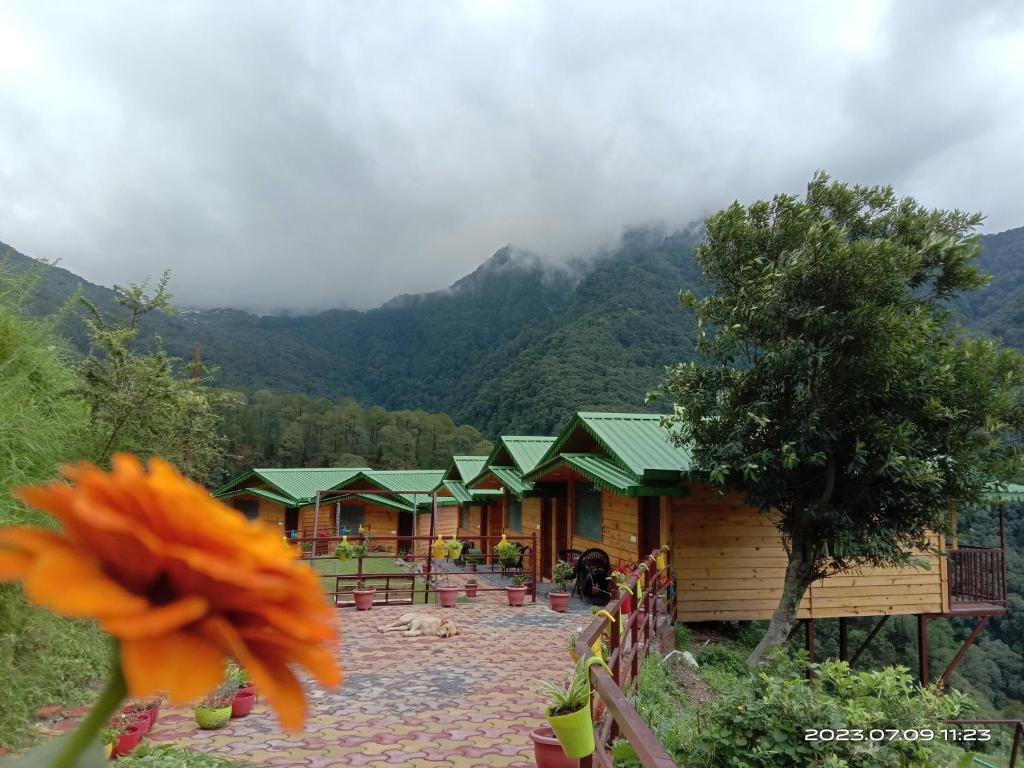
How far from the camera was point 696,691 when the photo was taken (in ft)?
24.4

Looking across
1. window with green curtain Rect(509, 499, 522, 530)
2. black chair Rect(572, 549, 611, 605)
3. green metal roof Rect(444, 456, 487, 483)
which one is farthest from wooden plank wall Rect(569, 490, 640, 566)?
green metal roof Rect(444, 456, 487, 483)

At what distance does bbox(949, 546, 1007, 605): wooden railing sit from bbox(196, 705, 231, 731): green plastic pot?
13.3 metres

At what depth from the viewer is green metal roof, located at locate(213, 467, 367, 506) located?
23859 millimetres

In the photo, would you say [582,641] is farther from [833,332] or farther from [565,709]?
[833,332]

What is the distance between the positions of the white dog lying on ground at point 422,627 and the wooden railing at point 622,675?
120 inches

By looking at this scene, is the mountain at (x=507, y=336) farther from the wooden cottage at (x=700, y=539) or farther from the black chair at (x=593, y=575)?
the black chair at (x=593, y=575)

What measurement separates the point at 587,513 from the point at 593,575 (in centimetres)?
188

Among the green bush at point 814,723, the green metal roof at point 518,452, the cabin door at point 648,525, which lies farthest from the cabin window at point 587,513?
the green bush at point 814,723

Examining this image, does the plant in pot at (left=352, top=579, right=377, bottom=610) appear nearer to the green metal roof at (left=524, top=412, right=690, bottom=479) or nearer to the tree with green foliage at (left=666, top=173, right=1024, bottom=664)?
the green metal roof at (left=524, top=412, right=690, bottom=479)

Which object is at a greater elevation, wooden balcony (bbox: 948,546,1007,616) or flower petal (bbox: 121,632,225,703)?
flower petal (bbox: 121,632,225,703)

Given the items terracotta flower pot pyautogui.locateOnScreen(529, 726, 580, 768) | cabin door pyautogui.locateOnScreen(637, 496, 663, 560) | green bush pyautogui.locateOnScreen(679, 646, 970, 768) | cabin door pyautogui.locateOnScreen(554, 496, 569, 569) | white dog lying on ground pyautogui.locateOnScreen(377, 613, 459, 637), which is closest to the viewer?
green bush pyautogui.locateOnScreen(679, 646, 970, 768)

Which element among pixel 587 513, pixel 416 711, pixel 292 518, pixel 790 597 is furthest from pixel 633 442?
pixel 292 518

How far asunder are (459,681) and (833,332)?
581 centimetres

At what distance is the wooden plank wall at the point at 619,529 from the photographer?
11.5 meters
